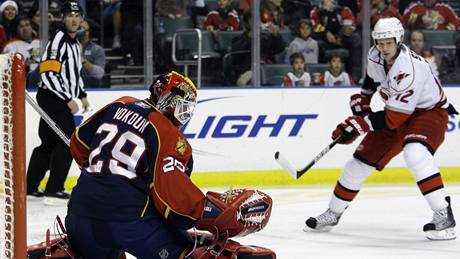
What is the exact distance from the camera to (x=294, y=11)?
8203 millimetres

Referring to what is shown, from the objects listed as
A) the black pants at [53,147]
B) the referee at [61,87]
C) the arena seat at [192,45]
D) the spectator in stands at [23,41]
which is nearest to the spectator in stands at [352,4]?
the arena seat at [192,45]

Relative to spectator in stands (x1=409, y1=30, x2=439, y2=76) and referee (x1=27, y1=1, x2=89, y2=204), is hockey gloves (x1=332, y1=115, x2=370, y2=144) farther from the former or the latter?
spectator in stands (x1=409, y1=30, x2=439, y2=76)

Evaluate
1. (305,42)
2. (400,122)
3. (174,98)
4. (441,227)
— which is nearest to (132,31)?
(305,42)

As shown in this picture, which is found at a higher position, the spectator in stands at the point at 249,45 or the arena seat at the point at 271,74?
the spectator in stands at the point at 249,45

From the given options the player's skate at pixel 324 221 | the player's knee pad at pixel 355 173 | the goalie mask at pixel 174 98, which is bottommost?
the player's skate at pixel 324 221

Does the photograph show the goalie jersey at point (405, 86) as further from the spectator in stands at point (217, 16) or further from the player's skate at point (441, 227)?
the spectator in stands at point (217, 16)

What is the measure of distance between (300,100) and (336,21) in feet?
3.41

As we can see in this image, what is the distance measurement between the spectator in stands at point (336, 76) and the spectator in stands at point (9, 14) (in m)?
2.25

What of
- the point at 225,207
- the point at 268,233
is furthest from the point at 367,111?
the point at 225,207

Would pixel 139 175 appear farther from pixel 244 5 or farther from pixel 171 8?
pixel 244 5

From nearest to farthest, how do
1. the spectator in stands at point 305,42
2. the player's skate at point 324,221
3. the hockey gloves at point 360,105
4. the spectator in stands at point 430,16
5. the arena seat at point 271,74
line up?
1. the hockey gloves at point 360,105
2. the player's skate at point 324,221
3. the arena seat at point 271,74
4. the spectator in stands at point 305,42
5. the spectator in stands at point 430,16

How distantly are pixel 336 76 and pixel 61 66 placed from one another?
2361mm

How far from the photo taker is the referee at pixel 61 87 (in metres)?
6.49

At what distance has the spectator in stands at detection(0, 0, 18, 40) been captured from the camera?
739 centimetres
